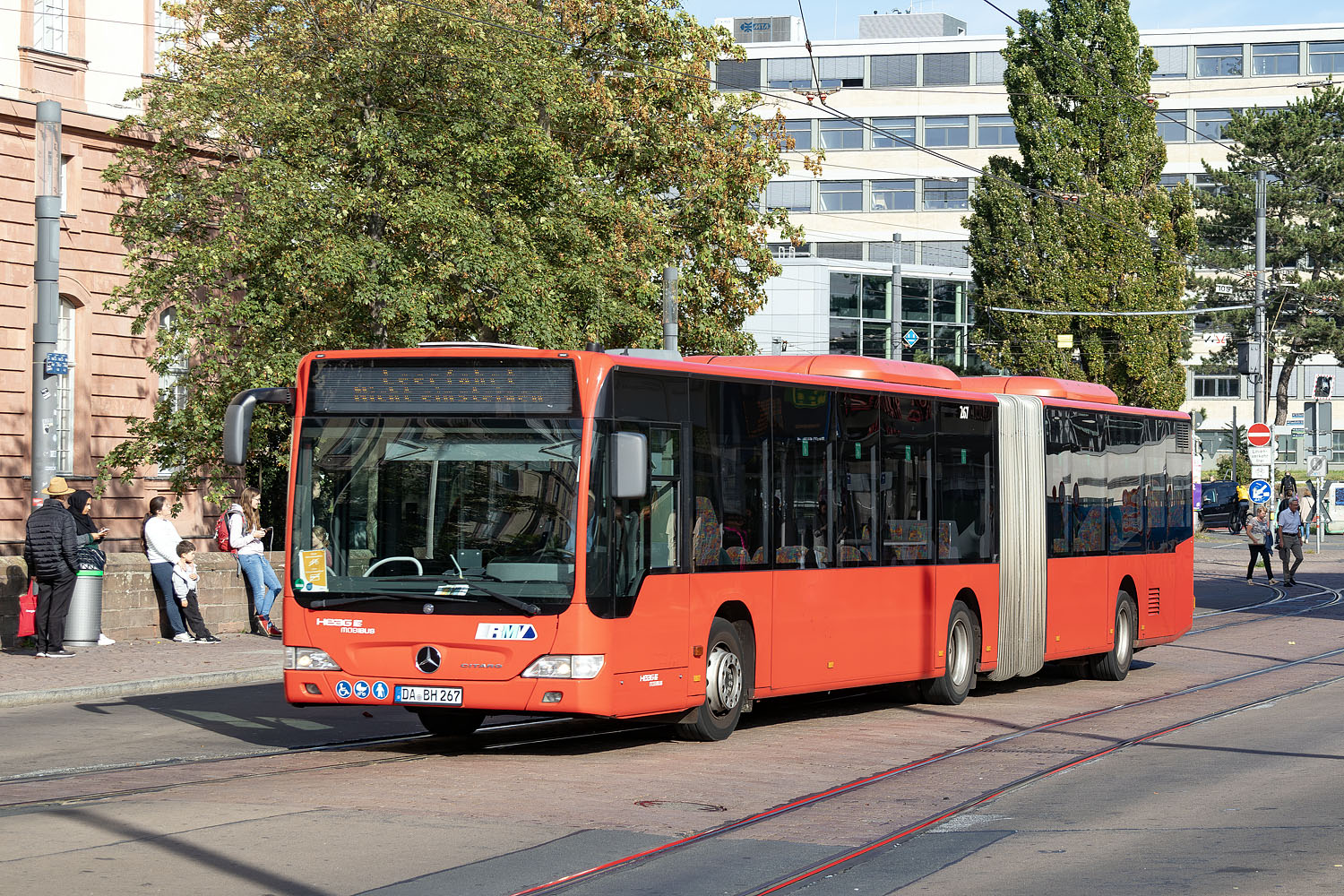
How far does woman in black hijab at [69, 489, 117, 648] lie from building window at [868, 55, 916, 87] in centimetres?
7186

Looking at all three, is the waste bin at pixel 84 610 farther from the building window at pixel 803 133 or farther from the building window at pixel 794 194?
the building window at pixel 803 133

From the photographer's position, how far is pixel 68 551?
19406 mm

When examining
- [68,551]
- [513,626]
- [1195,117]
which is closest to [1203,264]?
[1195,117]

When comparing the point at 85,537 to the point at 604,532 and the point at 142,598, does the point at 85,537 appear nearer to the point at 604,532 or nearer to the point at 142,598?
the point at 142,598

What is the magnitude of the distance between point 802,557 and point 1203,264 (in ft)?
224

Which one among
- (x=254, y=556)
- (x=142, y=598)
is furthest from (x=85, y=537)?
(x=254, y=556)

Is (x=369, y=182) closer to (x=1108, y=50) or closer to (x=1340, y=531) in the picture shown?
(x=1108, y=50)

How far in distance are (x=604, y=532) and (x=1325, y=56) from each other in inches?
3319

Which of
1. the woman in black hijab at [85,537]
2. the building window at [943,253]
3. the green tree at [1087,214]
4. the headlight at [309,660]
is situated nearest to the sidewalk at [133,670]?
the woman in black hijab at [85,537]

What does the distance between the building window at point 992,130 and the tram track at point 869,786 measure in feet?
237

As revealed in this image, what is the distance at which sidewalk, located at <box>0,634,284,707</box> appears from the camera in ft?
54.5

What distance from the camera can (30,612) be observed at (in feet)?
64.4

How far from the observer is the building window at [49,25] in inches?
1155

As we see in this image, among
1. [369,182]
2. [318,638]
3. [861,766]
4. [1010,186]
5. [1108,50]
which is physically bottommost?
[861,766]
